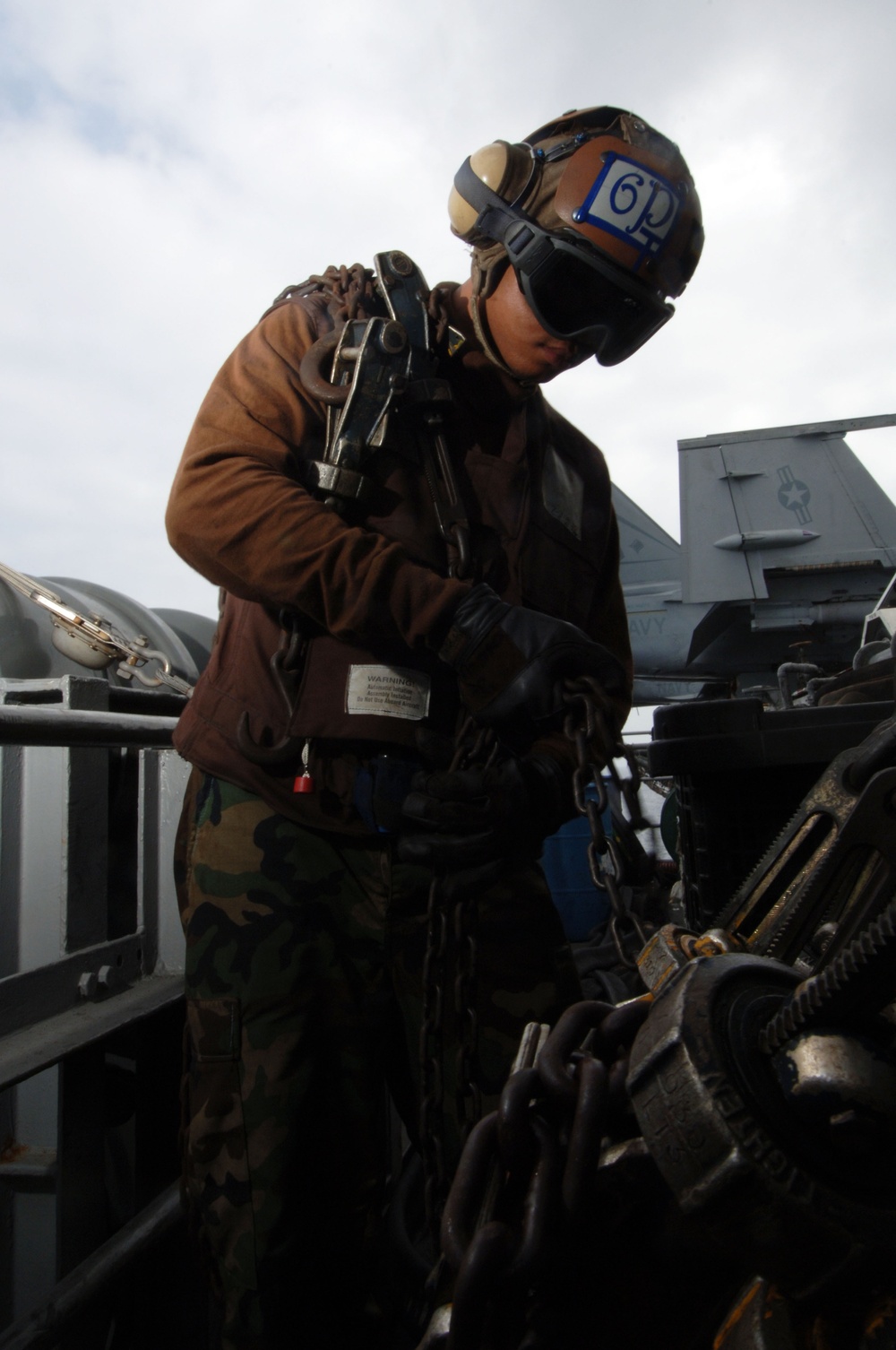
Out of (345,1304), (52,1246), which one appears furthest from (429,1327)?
(52,1246)

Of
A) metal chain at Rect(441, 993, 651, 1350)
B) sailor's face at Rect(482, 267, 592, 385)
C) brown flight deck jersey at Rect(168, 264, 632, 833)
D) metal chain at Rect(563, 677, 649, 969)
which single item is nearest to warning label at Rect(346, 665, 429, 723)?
brown flight deck jersey at Rect(168, 264, 632, 833)

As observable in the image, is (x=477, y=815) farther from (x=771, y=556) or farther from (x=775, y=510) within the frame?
(x=775, y=510)

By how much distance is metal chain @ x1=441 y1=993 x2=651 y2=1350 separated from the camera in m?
0.52

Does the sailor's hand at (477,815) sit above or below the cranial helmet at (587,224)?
below

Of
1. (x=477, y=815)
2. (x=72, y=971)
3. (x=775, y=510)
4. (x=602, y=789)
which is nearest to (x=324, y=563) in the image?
(x=477, y=815)

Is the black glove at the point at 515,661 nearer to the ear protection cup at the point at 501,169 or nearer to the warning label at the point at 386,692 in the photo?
the warning label at the point at 386,692

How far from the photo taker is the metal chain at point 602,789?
2.77 feet

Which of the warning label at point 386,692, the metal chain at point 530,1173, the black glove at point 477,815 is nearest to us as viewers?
the metal chain at point 530,1173

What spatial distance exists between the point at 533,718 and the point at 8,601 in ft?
9.86

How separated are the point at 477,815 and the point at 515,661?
A: 252 millimetres

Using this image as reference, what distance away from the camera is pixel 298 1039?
1.35 metres

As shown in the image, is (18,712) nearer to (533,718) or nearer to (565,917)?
(533,718)

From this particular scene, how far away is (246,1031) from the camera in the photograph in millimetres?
1349

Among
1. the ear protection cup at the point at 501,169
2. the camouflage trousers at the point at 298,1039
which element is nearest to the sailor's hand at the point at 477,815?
the camouflage trousers at the point at 298,1039
